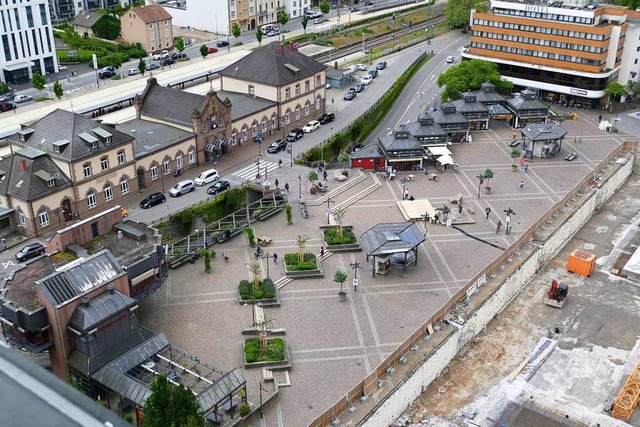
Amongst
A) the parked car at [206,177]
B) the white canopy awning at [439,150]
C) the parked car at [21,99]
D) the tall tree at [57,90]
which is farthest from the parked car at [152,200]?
the parked car at [21,99]

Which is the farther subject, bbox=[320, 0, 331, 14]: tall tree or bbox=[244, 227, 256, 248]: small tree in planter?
bbox=[320, 0, 331, 14]: tall tree

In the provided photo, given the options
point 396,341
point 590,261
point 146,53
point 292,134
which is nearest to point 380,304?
point 396,341

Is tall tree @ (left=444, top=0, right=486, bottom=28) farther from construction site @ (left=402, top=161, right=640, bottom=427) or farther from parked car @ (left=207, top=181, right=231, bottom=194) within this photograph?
parked car @ (left=207, top=181, right=231, bottom=194)

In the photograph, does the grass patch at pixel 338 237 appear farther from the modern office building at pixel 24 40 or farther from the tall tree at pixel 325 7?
the tall tree at pixel 325 7

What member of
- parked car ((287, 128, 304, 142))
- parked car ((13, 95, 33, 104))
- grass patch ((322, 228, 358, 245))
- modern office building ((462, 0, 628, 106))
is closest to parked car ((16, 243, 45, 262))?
grass patch ((322, 228, 358, 245))

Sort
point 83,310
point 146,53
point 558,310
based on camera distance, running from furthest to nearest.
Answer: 1. point 146,53
2. point 558,310
3. point 83,310

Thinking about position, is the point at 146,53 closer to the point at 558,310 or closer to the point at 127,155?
the point at 127,155
